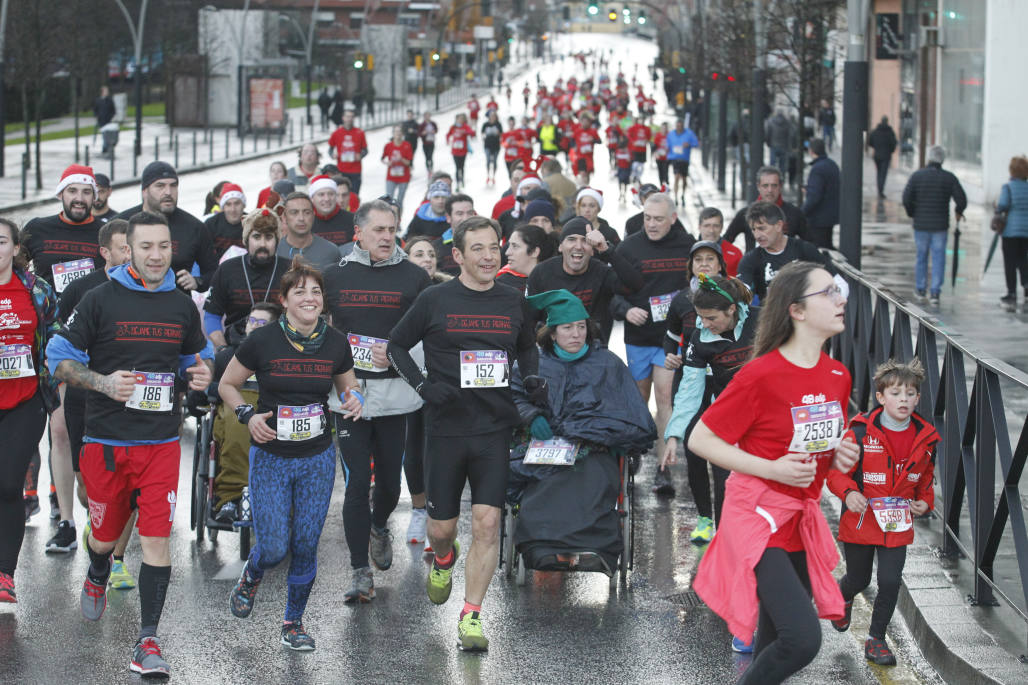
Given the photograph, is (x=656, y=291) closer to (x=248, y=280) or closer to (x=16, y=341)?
(x=248, y=280)

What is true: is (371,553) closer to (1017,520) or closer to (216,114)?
(1017,520)

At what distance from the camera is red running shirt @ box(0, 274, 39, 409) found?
7.46 m

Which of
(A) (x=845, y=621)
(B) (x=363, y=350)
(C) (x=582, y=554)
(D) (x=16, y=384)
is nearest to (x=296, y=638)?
(C) (x=582, y=554)

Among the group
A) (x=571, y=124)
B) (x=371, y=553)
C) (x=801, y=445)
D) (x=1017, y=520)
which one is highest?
(x=571, y=124)

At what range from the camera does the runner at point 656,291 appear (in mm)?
10320

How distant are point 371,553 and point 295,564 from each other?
1.24 meters

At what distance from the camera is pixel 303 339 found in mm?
7004

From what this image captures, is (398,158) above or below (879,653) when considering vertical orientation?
above

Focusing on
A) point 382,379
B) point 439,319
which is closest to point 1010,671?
point 439,319

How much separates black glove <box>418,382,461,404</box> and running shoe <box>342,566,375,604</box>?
1.23 metres

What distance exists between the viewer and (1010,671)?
6137 mm

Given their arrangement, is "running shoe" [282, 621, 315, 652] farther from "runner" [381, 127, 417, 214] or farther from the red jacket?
"runner" [381, 127, 417, 214]

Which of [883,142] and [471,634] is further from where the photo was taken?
[883,142]

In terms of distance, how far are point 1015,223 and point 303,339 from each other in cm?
1265
